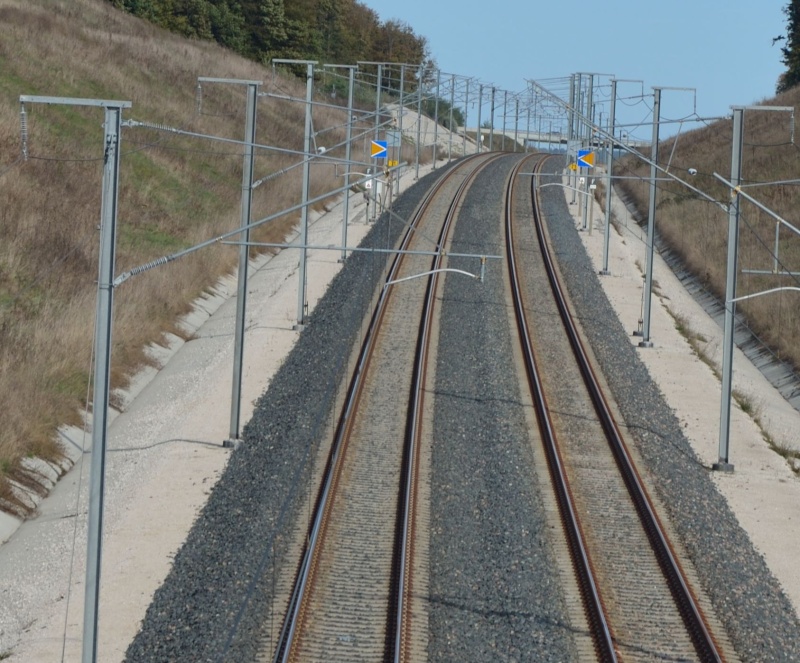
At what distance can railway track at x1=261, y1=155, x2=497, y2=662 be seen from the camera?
456 inches

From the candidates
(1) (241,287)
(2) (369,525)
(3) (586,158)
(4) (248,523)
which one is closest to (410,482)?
(2) (369,525)

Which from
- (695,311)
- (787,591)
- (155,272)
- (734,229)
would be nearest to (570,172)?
(695,311)

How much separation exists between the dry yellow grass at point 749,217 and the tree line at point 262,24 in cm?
2686

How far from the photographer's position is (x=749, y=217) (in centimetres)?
4056

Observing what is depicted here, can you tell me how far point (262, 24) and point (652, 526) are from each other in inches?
2650

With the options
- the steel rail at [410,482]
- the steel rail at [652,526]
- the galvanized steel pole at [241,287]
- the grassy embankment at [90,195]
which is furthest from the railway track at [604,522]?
the grassy embankment at [90,195]

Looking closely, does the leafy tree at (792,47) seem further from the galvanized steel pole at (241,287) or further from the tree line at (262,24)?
the galvanized steel pole at (241,287)

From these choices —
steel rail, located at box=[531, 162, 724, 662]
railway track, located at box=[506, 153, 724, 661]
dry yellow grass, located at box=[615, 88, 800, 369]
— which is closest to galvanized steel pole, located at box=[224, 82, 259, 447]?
railway track, located at box=[506, 153, 724, 661]

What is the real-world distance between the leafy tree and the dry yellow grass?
403 inches

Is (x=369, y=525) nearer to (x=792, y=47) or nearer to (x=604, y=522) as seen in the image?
(x=604, y=522)

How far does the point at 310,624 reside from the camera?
11883 mm

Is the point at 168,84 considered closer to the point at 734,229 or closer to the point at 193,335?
the point at 193,335

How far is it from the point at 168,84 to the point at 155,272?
28796 mm

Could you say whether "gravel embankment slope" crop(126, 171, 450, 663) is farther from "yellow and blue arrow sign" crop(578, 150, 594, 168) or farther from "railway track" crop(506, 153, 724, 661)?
"yellow and blue arrow sign" crop(578, 150, 594, 168)
